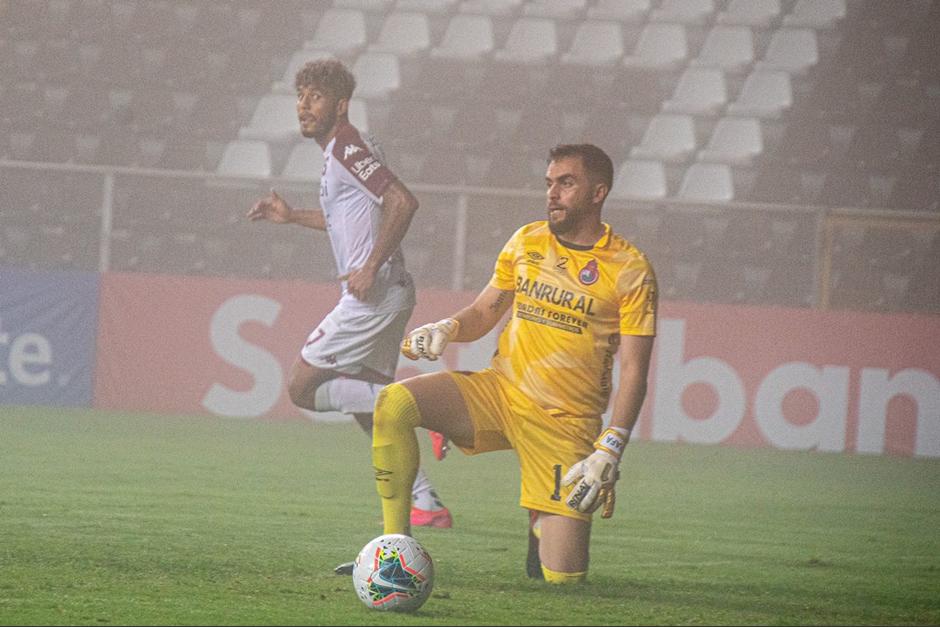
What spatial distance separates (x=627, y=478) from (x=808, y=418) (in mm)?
3057

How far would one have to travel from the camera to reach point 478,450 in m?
5.52

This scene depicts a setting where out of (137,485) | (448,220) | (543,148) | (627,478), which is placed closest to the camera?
(137,485)

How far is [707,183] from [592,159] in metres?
10.3

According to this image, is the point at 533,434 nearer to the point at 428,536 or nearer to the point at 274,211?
the point at 428,536

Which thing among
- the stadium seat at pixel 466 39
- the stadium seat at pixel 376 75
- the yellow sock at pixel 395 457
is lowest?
the yellow sock at pixel 395 457

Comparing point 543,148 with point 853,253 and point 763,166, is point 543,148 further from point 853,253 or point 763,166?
point 853,253

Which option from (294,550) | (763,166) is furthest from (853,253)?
(294,550)

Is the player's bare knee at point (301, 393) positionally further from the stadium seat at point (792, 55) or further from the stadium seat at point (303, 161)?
the stadium seat at point (792, 55)

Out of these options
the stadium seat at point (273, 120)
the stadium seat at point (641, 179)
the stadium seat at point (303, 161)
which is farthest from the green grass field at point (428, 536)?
Result: the stadium seat at point (273, 120)

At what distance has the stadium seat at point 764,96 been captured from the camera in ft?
52.5

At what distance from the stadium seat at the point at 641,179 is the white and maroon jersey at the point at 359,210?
27.1 ft

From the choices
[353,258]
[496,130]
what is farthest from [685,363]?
[353,258]

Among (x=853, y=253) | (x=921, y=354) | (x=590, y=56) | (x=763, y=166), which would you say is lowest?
(x=921, y=354)

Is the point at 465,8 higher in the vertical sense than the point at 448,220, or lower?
higher
